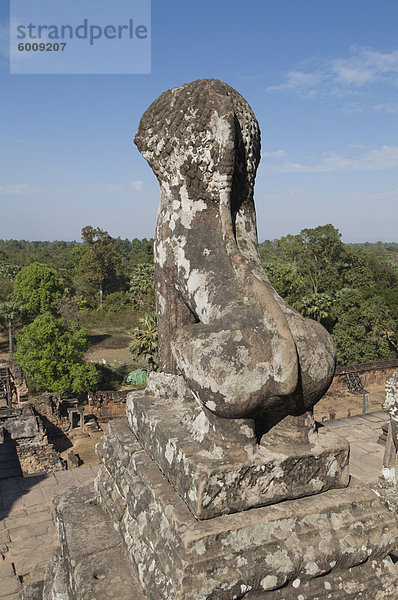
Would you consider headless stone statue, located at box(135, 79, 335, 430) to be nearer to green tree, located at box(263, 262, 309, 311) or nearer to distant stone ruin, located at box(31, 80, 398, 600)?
distant stone ruin, located at box(31, 80, 398, 600)

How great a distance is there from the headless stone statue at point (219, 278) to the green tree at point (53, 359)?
569 inches

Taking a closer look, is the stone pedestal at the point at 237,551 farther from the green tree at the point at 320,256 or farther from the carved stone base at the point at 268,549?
the green tree at the point at 320,256

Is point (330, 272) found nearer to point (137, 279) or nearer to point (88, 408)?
point (137, 279)

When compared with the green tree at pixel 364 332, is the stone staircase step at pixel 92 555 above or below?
above

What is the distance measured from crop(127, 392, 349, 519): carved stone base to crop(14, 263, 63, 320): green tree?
22.9 meters

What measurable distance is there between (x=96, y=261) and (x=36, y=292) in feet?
48.3

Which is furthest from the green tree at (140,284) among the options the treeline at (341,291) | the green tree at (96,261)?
Result: the treeline at (341,291)

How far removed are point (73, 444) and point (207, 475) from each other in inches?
535

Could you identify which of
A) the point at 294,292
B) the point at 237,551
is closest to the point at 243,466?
the point at 237,551

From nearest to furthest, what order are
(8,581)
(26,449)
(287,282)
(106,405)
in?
(8,581) → (26,449) → (106,405) → (287,282)

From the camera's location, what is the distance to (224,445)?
2164 millimetres

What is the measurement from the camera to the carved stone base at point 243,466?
205 centimetres

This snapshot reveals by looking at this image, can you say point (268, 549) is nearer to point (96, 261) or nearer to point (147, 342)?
point (147, 342)

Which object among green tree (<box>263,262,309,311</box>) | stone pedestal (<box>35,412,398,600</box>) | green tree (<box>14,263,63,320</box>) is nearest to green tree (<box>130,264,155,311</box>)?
green tree (<box>14,263,63,320</box>)
